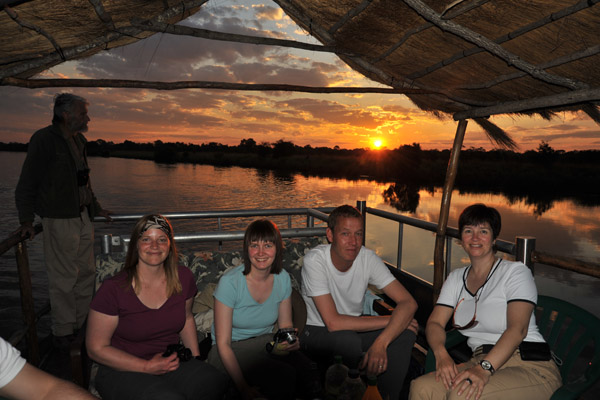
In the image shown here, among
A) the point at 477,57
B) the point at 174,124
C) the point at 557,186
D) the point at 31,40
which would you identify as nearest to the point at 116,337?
the point at 31,40

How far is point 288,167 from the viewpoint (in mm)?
58031

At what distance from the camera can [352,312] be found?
271 centimetres

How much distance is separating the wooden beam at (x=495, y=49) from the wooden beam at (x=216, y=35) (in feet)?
3.87

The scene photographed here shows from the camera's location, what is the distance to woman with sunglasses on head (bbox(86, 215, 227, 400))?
79.2 inches

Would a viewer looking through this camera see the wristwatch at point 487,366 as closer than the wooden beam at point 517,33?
Yes

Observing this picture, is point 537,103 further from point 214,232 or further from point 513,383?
point 214,232

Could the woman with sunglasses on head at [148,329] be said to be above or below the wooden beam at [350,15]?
below

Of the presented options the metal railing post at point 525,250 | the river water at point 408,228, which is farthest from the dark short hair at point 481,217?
the river water at point 408,228

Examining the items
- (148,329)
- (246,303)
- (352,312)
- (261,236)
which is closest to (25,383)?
(148,329)

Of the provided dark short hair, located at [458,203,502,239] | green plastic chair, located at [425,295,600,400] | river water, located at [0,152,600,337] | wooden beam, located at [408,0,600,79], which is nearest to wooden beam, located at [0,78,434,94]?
wooden beam, located at [408,0,600,79]

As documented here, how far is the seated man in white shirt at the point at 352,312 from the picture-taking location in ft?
8.03

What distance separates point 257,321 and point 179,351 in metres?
0.48

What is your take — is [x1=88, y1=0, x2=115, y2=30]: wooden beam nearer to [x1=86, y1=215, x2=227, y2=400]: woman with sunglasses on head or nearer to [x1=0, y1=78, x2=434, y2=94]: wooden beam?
[x1=0, y1=78, x2=434, y2=94]: wooden beam

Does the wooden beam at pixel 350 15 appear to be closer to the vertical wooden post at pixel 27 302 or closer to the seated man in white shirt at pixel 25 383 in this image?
the seated man in white shirt at pixel 25 383
